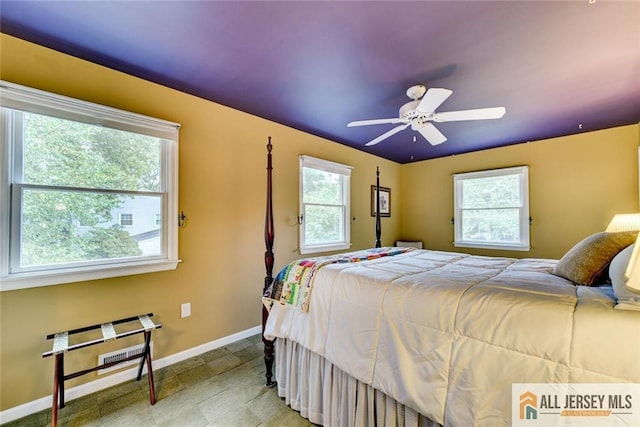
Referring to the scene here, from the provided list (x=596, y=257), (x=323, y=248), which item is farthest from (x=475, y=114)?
(x=323, y=248)

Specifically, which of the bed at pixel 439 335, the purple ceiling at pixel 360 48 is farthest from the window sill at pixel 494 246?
the bed at pixel 439 335

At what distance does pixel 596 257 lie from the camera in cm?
133

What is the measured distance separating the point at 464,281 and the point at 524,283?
0.91 feet

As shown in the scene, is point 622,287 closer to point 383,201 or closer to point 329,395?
point 329,395

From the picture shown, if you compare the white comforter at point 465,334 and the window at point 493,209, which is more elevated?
the window at point 493,209

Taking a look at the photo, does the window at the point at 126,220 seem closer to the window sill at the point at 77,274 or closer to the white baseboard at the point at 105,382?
the window sill at the point at 77,274

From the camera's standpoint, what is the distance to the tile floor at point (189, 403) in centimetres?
165

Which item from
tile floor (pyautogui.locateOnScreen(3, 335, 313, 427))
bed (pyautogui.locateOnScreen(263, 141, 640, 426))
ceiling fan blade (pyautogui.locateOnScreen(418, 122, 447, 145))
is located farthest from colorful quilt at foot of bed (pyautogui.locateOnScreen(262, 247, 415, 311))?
ceiling fan blade (pyautogui.locateOnScreen(418, 122, 447, 145))

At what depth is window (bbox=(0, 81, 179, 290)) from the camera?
5.51 feet

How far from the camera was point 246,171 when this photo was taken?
291cm

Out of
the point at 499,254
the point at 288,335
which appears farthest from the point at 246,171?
the point at 499,254

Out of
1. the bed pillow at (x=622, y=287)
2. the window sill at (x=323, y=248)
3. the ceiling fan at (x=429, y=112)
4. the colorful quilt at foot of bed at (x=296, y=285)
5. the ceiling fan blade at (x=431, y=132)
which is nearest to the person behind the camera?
the bed pillow at (x=622, y=287)

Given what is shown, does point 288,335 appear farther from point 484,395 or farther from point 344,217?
point 344,217

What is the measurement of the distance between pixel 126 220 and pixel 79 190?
369 millimetres
